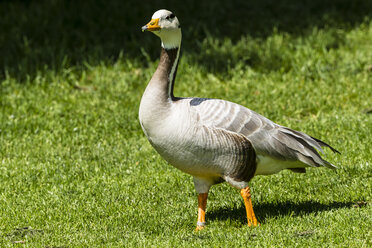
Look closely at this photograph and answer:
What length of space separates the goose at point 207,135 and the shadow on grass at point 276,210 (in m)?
0.40

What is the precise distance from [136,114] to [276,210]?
14.1 ft

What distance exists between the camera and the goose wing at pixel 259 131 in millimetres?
5762

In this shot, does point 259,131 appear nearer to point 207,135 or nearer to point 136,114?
point 207,135

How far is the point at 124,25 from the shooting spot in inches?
549

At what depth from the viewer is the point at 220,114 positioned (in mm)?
5809

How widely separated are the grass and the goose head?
75.1 inches

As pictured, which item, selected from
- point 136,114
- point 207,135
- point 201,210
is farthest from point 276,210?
point 136,114

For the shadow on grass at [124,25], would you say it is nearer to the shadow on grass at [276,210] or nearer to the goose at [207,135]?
the shadow on grass at [276,210]

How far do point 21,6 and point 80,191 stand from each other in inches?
348

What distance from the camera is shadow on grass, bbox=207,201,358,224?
246 inches

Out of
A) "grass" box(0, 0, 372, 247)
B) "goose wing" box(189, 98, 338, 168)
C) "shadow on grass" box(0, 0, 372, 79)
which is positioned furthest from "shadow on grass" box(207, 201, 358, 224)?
"shadow on grass" box(0, 0, 372, 79)

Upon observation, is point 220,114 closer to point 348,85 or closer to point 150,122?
point 150,122

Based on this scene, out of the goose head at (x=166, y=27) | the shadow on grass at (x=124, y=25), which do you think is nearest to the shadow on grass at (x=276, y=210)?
the goose head at (x=166, y=27)

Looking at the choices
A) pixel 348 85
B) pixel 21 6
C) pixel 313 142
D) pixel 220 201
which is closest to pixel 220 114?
pixel 313 142
